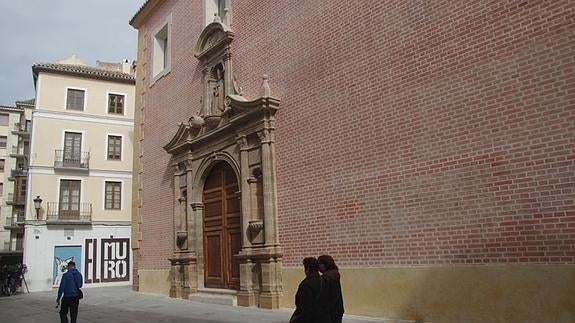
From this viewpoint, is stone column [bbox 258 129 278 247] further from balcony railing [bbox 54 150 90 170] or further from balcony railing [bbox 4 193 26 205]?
balcony railing [bbox 4 193 26 205]

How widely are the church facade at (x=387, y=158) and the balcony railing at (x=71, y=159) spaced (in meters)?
15.0

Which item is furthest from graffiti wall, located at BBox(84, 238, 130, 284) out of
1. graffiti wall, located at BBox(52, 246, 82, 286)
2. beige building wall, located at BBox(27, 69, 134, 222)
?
beige building wall, located at BBox(27, 69, 134, 222)

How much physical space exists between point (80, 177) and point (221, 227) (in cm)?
1746

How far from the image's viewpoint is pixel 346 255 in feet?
30.6

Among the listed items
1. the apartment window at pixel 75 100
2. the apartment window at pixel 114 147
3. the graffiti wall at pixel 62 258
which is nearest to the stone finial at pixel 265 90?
the graffiti wall at pixel 62 258

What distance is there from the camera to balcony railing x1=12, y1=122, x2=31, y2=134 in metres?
46.1

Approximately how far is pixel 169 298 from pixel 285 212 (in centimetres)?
585

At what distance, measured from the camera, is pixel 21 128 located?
156 ft

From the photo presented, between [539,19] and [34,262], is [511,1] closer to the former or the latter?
[539,19]

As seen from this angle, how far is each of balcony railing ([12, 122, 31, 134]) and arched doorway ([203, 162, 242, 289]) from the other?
38.2 m

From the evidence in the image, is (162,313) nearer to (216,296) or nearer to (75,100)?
(216,296)

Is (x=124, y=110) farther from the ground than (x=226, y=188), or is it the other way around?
(x=124, y=110)

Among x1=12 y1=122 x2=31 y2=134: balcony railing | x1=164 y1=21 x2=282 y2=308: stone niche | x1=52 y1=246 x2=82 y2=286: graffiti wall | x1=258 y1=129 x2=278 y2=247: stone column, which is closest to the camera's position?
x1=258 y1=129 x2=278 y2=247: stone column

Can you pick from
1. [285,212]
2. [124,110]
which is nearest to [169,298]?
[285,212]
